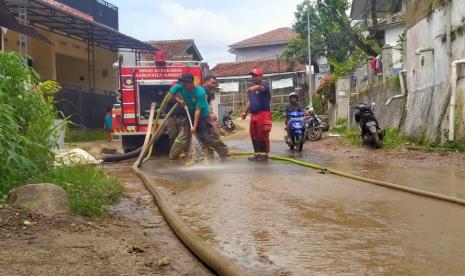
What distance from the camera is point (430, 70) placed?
1180cm

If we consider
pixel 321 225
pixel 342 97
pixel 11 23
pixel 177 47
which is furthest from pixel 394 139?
pixel 177 47

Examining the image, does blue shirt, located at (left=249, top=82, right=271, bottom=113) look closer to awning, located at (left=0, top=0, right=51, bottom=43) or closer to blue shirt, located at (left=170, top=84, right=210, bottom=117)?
blue shirt, located at (left=170, top=84, right=210, bottom=117)

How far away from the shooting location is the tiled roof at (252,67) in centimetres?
4460

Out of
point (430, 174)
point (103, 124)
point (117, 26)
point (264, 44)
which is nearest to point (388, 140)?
point (430, 174)

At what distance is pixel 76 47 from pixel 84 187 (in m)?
18.5

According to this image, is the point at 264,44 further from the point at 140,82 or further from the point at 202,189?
the point at 202,189

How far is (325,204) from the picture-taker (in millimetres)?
5484

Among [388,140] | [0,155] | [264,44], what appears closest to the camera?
[0,155]

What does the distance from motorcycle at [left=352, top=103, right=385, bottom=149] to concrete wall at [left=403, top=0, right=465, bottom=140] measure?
807mm

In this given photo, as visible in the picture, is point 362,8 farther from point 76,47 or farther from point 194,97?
point 194,97

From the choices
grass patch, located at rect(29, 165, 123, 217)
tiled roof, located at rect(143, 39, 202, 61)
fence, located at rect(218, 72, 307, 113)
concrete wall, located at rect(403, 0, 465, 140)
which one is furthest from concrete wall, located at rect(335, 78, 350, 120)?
grass patch, located at rect(29, 165, 123, 217)

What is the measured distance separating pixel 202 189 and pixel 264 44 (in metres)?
50.2

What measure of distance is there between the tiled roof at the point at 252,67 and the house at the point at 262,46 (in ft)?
20.7

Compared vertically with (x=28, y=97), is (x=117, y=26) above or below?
above
